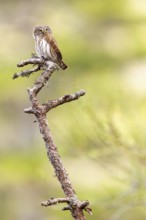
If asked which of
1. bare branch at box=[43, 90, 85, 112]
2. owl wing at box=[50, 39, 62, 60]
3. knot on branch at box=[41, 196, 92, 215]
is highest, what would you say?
owl wing at box=[50, 39, 62, 60]

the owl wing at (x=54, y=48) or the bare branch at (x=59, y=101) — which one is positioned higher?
the owl wing at (x=54, y=48)

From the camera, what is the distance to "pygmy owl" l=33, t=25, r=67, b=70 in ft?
7.87

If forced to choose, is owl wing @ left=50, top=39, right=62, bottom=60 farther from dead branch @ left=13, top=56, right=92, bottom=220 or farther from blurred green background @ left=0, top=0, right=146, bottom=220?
blurred green background @ left=0, top=0, right=146, bottom=220

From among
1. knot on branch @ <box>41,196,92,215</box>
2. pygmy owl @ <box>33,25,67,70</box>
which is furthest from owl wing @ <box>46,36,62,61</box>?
knot on branch @ <box>41,196,92,215</box>

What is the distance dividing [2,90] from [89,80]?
2.86 metres

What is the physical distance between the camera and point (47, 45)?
7.90 ft

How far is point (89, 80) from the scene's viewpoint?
77.5 ft

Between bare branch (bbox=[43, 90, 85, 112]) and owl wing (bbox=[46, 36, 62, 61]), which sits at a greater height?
owl wing (bbox=[46, 36, 62, 61])

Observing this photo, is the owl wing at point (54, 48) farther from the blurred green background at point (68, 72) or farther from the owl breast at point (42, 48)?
the blurred green background at point (68, 72)

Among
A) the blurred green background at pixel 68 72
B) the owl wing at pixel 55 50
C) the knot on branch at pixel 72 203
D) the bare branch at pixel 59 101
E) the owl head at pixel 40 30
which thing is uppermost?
the blurred green background at pixel 68 72

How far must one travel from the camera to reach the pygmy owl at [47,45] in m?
2.40

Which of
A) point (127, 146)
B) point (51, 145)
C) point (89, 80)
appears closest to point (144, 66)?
point (89, 80)

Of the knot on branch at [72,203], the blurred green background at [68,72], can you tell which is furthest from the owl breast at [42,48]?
A: the blurred green background at [68,72]

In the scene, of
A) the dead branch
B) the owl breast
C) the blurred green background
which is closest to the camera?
the dead branch
